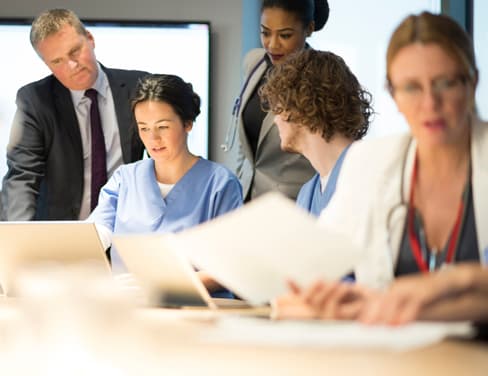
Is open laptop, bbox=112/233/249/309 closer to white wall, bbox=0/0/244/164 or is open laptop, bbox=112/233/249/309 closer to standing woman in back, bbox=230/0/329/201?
standing woman in back, bbox=230/0/329/201

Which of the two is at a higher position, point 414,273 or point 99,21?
point 99,21

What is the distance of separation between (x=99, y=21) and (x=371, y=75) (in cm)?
141

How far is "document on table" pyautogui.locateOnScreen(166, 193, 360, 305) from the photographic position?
4.41ft

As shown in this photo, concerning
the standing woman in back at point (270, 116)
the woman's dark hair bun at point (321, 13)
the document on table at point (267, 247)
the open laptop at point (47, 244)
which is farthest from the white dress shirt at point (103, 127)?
the document on table at point (267, 247)

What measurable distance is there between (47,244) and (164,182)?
87cm

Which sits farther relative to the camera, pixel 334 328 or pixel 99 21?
pixel 99 21

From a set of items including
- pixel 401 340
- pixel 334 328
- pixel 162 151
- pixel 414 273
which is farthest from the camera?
pixel 162 151

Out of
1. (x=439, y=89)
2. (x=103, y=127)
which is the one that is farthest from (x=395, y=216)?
(x=103, y=127)

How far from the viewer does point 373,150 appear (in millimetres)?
1938

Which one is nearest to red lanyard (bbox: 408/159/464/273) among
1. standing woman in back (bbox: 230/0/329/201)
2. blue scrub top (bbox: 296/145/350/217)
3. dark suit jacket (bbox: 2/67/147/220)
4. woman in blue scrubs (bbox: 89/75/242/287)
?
blue scrub top (bbox: 296/145/350/217)

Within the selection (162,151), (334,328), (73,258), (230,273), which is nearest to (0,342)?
(230,273)

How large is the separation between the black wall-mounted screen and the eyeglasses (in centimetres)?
311

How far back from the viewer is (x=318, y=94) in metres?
2.79

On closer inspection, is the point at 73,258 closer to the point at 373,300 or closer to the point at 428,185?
the point at 428,185
